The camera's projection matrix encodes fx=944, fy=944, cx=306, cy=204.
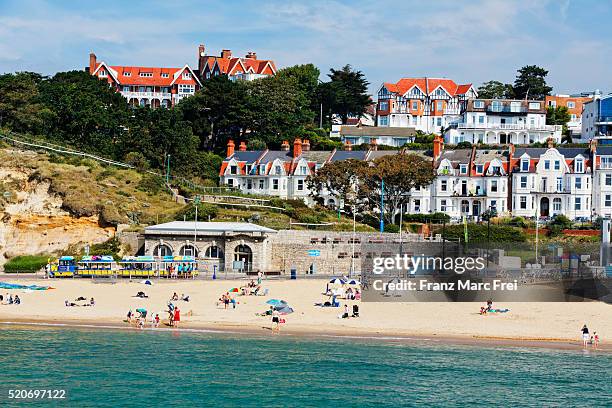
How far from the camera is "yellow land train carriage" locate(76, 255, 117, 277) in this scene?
220 ft

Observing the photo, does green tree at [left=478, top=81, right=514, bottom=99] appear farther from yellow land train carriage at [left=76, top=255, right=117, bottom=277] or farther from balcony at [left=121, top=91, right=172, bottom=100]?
yellow land train carriage at [left=76, top=255, right=117, bottom=277]

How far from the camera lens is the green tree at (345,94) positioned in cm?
12019

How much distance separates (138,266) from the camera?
2692 inches

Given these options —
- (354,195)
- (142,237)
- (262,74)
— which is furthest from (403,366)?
(262,74)

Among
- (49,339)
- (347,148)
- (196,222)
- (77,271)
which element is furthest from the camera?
(347,148)

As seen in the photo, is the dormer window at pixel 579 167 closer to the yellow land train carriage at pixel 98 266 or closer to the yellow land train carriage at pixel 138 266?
the yellow land train carriage at pixel 138 266

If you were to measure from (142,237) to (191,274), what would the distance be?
22.4 feet

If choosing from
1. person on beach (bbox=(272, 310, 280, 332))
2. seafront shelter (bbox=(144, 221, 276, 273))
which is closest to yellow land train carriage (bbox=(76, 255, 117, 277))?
seafront shelter (bbox=(144, 221, 276, 273))

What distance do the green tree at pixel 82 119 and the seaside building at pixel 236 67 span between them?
25353 millimetres

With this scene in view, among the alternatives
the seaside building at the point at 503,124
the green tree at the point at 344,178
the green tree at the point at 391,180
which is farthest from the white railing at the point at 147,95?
the green tree at the point at 391,180

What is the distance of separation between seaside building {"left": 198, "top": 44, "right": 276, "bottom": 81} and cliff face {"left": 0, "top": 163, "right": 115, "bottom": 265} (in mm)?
50869

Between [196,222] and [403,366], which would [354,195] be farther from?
[403,366]

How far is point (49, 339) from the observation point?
49.2 meters

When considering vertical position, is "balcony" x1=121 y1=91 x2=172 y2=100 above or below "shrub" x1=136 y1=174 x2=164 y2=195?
above
